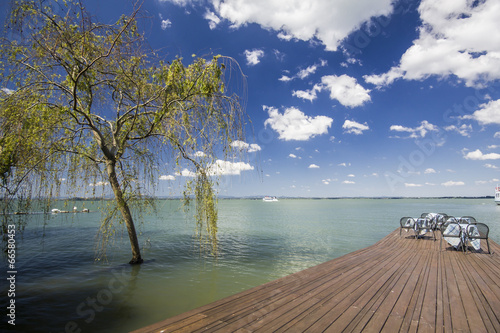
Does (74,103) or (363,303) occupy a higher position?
(74,103)

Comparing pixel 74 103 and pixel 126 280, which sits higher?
pixel 74 103

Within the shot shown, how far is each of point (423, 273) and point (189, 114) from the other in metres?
7.25

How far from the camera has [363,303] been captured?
4.23 metres

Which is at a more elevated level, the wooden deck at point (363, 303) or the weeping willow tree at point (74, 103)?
the weeping willow tree at point (74, 103)

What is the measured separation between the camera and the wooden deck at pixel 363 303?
338 cm

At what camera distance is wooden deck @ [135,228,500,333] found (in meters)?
3.38

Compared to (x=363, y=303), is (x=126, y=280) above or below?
below

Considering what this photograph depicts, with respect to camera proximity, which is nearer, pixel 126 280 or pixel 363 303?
pixel 363 303

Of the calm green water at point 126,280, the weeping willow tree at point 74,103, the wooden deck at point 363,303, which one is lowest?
the calm green water at point 126,280

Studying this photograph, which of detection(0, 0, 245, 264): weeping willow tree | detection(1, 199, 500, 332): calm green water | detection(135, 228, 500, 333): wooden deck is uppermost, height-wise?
detection(0, 0, 245, 264): weeping willow tree

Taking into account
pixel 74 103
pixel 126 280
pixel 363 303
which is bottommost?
pixel 126 280

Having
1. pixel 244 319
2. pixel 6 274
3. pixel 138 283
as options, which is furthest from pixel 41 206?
pixel 6 274

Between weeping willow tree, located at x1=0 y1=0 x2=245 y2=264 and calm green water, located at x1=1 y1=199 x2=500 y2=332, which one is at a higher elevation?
weeping willow tree, located at x1=0 y1=0 x2=245 y2=264

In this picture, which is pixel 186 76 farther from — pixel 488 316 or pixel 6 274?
pixel 6 274
